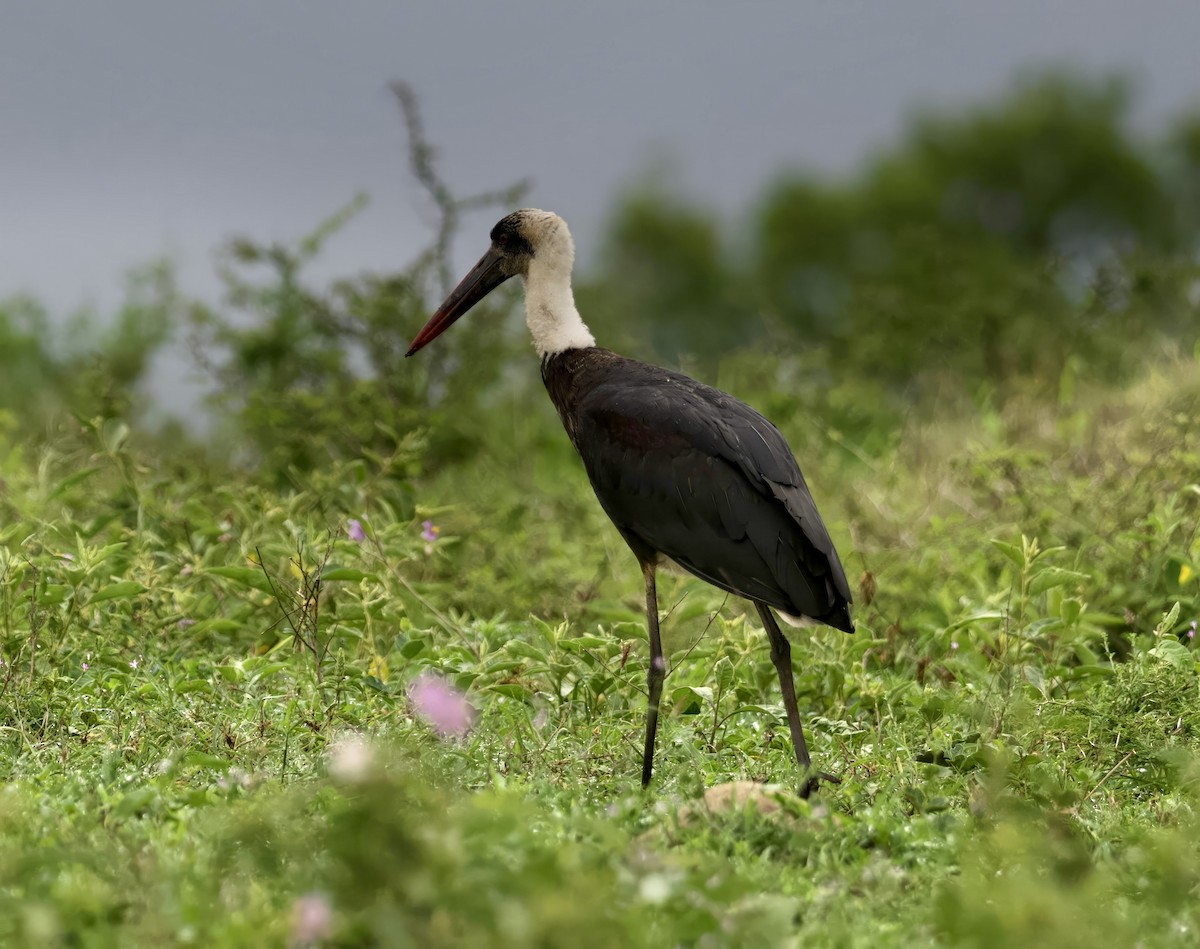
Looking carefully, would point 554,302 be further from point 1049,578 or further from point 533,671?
point 1049,578

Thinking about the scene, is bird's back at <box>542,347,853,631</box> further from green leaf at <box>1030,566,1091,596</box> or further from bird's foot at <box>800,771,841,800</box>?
green leaf at <box>1030,566,1091,596</box>

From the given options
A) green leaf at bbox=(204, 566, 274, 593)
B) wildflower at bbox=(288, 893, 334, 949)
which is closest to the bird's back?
green leaf at bbox=(204, 566, 274, 593)

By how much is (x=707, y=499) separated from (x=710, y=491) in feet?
0.08

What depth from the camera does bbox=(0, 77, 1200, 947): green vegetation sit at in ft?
8.91

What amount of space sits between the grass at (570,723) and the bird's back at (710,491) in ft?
1.58

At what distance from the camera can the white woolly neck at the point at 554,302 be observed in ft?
17.1

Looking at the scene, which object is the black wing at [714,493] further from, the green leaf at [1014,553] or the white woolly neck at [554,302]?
the green leaf at [1014,553]

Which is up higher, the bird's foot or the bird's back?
the bird's back

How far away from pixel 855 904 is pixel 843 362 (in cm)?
1023

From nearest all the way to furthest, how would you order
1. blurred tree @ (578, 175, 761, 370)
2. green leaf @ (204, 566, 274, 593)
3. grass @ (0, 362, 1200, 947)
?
grass @ (0, 362, 1200, 947) → green leaf @ (204, 566, 274, 593) → blurred tree @ (578, 175, 761, 370)

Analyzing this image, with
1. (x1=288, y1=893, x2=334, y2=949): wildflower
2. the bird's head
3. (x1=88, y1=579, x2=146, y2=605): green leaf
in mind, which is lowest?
(x1=288, y1=893, x2=334, y2=949): wildflower

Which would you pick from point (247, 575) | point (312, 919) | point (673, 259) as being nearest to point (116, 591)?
point (247, 575)

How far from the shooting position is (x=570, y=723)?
4590mm

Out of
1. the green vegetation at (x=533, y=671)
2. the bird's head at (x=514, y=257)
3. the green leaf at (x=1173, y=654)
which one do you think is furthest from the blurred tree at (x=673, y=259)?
the green leaf at (x=1173, y=654)
